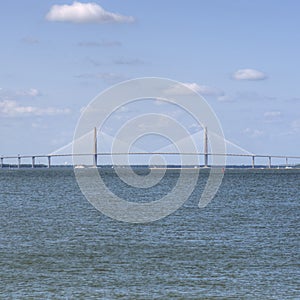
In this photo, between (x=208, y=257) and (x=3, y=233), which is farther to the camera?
(x=3, y=233)

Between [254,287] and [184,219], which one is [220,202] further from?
[254,287]

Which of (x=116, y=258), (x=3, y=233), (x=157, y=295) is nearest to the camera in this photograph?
(x=157, y=295)

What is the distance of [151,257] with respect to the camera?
30.6m

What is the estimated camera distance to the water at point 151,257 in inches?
971

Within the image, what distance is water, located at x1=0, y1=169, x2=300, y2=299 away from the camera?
24672 millimetres

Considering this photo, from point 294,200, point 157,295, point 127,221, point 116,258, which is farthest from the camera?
point 294,200

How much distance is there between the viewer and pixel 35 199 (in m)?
67.8

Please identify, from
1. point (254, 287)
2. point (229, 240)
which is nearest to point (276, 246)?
point (229, 240)

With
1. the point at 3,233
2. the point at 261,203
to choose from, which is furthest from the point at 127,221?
the point at 261,203

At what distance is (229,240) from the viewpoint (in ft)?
117

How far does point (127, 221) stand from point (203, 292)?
21.0m

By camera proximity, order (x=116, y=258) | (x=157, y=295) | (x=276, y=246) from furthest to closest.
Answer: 1. (x=276, y=246)
2. (x=116, y=258)
3. (x=157, y=295)

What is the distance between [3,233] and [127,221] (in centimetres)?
834

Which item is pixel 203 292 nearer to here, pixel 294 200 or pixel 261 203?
pixel 261 203
